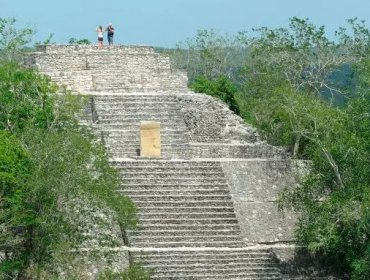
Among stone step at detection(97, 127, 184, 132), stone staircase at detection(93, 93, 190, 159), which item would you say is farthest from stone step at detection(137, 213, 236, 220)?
stone step at detection(97, 127, 184, 132)

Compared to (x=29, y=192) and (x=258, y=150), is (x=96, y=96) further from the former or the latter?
(x=29, y=192)

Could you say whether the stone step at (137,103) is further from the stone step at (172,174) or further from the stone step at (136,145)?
the stone step at (172,174)

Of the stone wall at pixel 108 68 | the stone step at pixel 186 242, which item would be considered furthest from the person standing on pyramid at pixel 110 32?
the stone step at pixel 186 242

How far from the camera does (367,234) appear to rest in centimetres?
2245

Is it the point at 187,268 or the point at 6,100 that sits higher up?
the point at 6,100

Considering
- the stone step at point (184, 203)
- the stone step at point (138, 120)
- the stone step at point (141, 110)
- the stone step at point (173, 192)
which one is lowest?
the stone step at point (184, 203)

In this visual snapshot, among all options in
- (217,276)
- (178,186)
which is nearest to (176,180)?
(178,186)

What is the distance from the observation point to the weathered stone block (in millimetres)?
25794

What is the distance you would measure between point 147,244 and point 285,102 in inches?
161

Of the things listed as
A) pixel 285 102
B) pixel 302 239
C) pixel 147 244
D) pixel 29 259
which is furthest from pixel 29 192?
pixel 285 102

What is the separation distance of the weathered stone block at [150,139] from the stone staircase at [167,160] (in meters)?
0.24

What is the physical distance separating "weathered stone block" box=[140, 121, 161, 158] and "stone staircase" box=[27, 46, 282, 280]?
9.3 inches

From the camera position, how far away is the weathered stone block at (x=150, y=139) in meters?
25.8

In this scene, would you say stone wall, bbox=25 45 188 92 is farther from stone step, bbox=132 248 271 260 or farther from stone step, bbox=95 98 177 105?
stone step, bbox=132 248 271 260
